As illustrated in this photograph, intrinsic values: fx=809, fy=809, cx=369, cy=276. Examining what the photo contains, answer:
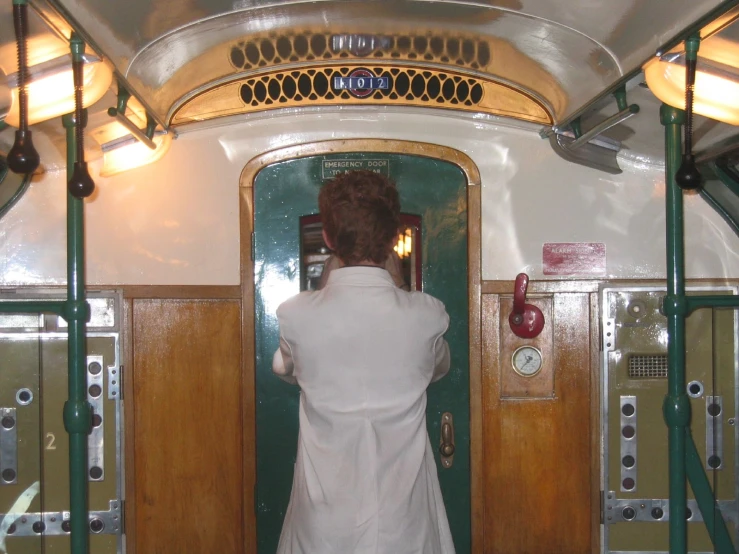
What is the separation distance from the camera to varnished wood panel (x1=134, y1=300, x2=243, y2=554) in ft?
12.3

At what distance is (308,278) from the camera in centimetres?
385

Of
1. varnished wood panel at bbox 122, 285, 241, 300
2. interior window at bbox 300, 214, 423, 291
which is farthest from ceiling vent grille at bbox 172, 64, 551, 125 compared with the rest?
varnished wood panel at bbox 122, 285, 241, 300

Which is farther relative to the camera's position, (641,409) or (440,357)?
(641,409)

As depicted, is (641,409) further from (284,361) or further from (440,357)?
(284,361)

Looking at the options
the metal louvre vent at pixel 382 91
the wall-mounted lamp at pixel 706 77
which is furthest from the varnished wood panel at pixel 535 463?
the wall-mounted lamp at pixel 706 77

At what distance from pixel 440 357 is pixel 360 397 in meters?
0.30

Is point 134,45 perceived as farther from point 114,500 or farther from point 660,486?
point 660,486

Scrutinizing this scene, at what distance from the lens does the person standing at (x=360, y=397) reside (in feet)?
6.68

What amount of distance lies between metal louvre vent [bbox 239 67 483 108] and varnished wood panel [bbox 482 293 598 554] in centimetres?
98

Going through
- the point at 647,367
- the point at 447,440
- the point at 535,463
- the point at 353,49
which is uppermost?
the point at 353,49

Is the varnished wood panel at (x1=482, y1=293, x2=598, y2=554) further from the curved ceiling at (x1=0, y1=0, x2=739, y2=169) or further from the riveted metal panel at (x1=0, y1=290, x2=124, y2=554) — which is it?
the riveted metal panel at (x1=0, y1=290, x2=124, y2=554)

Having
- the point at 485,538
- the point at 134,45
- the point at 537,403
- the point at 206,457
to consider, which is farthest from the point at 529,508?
the point at 134,45

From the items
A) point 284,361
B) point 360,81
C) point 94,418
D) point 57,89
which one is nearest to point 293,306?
point 284,361

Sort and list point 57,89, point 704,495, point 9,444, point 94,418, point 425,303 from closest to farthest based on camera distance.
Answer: point 425,303 < point 57,89 < point 704,495 < point 9,444 < point 94,418
